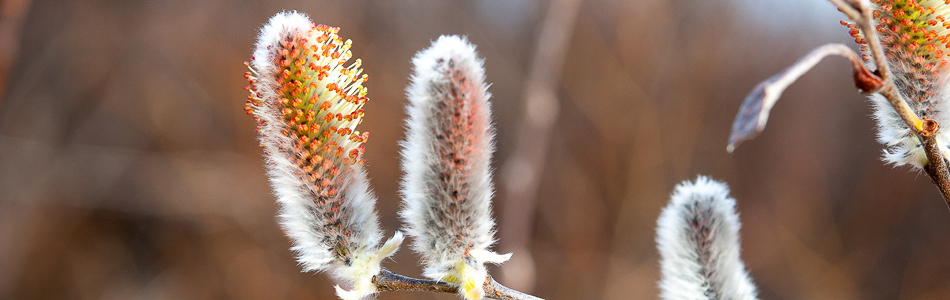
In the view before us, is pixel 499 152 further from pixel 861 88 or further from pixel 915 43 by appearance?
pixel 861 88

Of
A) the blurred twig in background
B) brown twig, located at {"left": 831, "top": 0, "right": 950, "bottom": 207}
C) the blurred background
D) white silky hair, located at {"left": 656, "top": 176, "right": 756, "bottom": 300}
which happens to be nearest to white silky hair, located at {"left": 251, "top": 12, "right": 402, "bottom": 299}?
white silky hair, located at {"left": 656, "top": 176, "right": 756, "bottom": 300}

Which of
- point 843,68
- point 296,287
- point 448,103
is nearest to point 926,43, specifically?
point 448,103

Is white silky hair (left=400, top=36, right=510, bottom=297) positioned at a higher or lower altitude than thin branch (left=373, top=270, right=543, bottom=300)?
higher

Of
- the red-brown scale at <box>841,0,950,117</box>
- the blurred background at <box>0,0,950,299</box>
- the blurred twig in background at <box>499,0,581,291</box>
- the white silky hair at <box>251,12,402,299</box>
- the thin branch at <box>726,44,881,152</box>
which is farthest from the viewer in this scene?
the blurred background at <box>0,0,950,299</box>

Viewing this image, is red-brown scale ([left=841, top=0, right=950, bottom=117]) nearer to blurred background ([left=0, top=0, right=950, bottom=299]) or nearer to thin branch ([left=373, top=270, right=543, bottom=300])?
thin branch ([left=373, top=270, right=543, bottom=300])

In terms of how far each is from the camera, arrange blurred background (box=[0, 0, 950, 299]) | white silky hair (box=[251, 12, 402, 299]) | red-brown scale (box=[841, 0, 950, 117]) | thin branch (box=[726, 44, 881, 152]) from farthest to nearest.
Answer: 1. blurred background (box=[0, 0, 950, 299])
2. white silky hair (box=[251, 12, 402, 299])
3. red-brown scale (box=[841, 0, 950, 117])
4. thin branch (box=[726, 44, 881, 152])

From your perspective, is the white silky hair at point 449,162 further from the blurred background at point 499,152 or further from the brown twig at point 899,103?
the blurred background at point 499,152
